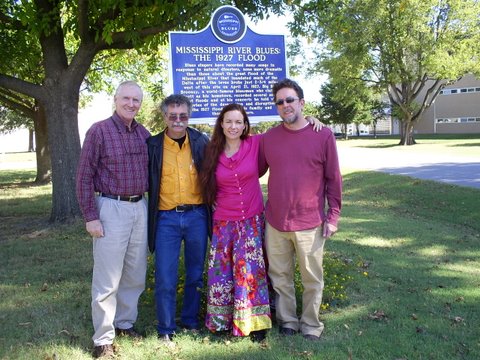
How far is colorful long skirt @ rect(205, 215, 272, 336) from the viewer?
399 cm

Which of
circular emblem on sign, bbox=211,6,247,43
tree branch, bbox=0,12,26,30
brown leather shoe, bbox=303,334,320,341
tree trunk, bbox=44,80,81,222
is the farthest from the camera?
tree branch, bbox=0,12,26,30

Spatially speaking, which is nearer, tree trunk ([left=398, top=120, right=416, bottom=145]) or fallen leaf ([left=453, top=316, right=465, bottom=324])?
fallen leaf ([left=453, top=316, right=465, bottom=324])

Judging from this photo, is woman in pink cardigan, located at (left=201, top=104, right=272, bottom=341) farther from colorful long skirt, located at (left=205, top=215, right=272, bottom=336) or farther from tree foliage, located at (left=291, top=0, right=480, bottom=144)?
tree foliage, located at (left=291, top=0, right=480, bottom=144)

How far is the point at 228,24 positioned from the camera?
5.23 meters

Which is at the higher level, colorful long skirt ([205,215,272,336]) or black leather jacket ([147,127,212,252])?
black leather jacket ([147,127,212,252])

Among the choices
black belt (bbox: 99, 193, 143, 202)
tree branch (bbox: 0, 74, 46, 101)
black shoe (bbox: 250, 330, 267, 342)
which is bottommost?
black shoe (bbox: 250, 330, 267, 342)

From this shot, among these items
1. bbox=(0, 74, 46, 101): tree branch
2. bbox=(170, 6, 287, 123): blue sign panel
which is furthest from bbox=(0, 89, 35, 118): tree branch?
bbox=(170, 6, 287, 123): blue sign panel

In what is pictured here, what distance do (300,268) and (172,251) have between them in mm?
1085

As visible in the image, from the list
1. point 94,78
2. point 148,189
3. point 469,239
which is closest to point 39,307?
point 148,189

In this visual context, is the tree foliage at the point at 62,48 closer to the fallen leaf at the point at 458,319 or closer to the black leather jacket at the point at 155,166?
the black leather jacket at the point at 155,166

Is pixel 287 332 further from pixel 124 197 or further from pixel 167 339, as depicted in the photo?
pixel 124 197

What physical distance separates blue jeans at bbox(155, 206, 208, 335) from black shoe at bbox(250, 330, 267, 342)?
681 mm

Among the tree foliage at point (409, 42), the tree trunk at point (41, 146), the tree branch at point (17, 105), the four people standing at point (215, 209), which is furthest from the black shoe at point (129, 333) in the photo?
the tree foliage at point (409, 42)

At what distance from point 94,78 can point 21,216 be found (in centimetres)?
735
